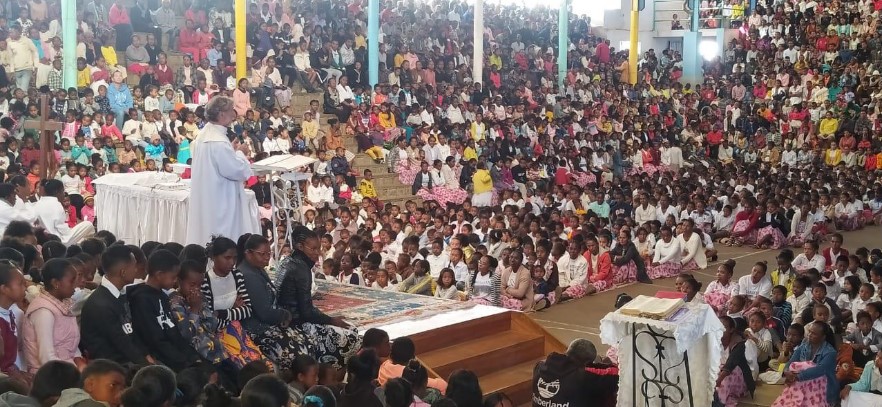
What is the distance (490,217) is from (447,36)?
A: 8.91 m

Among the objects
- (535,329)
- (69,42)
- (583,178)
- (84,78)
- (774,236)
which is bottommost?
(774,236)

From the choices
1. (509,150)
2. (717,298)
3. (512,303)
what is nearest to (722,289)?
(717,298)

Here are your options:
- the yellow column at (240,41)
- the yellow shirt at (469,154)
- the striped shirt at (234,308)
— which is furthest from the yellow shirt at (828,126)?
the striped shirt at (234,308)

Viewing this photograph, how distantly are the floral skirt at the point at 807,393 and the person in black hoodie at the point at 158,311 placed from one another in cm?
381

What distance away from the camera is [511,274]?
9.78 meters

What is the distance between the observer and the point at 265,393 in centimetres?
373

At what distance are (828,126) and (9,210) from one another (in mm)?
15733

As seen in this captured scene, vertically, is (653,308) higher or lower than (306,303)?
higher

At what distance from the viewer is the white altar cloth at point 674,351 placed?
504cm

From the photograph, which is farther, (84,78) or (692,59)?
(692,59)

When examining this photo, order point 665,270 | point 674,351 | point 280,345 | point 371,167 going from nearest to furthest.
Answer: point 674,351 → point 280,345 → point 665,270 → point 371,167

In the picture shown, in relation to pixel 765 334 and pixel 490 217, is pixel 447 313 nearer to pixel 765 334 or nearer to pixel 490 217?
pixel 765 334

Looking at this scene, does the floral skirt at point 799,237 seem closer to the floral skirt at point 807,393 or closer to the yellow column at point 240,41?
the floral skirt at point 807,393

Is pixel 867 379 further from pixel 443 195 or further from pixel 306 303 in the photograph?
pixel 443 195
